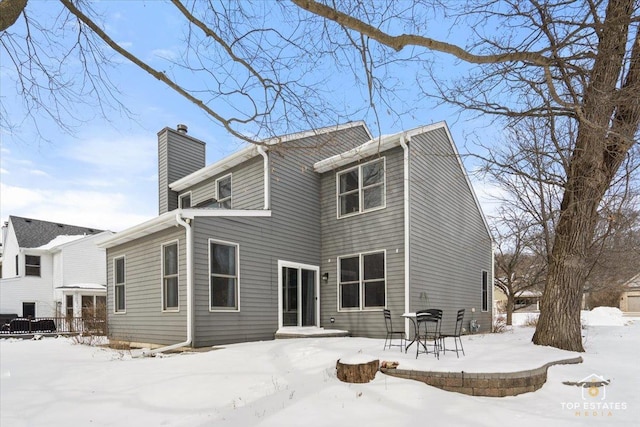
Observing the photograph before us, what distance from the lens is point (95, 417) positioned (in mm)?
4852

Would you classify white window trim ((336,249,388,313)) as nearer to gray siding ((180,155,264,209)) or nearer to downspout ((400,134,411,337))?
downspout ((400,134,411,337))

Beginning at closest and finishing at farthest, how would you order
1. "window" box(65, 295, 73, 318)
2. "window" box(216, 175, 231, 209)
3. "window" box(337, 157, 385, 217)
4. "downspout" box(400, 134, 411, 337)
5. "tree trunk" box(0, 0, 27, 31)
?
"tree trunk" box(0, 0, 27, 31) → "downspout" box(400, 134, 411, 337) → "window" box(337, 157, 385, 217) → "window" box(216, 175, 231, 209) → "window" box(65, 295, 73, 318)

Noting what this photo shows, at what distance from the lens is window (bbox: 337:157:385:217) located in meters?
11.0

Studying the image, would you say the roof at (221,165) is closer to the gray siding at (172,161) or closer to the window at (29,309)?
the gray siding at (172,161)

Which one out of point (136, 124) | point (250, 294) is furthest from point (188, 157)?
point (136, 124)

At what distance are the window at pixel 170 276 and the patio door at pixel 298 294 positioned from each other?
8.37ft

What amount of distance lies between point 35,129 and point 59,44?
102 cm

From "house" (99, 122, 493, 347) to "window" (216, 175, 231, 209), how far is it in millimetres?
48

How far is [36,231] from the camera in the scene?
2369cm

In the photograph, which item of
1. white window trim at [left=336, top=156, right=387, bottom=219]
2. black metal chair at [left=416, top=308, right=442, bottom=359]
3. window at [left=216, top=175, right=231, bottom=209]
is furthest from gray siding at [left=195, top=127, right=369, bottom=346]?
black metal chair at [left=416, top=308, right=442, bottom=359]

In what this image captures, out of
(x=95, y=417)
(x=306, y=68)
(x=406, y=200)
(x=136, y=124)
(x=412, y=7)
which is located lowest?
(x=95, y=417)

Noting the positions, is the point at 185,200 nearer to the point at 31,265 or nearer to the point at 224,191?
the point at 224,191

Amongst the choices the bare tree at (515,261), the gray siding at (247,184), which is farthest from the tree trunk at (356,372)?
the bare tree at (515,261)

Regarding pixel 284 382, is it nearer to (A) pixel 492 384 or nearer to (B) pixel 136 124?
(A) pixel 492 384
